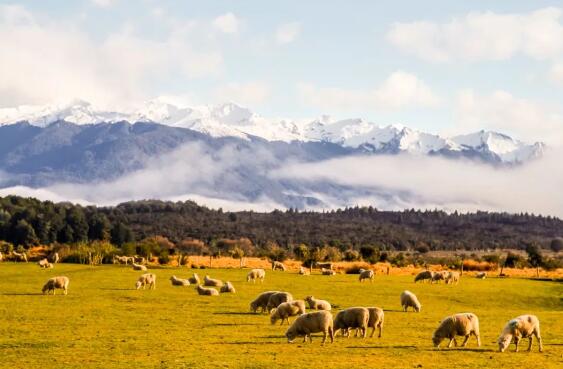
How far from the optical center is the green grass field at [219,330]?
24719mm

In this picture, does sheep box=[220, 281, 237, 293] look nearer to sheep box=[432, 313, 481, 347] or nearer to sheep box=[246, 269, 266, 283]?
sheep box=[246, 269, 266, 283]

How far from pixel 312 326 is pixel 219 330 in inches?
205

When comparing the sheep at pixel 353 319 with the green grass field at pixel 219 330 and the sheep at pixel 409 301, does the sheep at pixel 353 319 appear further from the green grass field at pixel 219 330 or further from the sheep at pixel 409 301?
the sheep at pixel 409 301

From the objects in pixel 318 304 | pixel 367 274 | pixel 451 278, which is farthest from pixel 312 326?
pixel 451 278

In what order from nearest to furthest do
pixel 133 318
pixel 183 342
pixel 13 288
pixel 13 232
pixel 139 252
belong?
pixel 183 342 → pixel 133 318 → pixel 13 288 → pixel 139 252 → pixel 13 232

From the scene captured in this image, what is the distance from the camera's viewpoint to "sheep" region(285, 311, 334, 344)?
2862cm

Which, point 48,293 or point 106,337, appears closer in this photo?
point 106,337

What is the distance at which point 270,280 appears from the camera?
64.5m

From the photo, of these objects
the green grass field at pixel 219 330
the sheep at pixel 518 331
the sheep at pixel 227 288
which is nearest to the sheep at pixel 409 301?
the green grass field at pixel 219 330

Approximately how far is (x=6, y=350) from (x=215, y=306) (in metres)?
17.0

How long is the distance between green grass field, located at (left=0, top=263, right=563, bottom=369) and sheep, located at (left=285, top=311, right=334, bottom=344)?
0.49 meters

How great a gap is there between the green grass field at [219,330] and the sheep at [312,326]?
49 centimetres

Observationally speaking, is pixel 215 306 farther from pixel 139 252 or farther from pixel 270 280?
pixel 139 252

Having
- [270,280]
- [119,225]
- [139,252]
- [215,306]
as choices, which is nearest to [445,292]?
[270,280]
